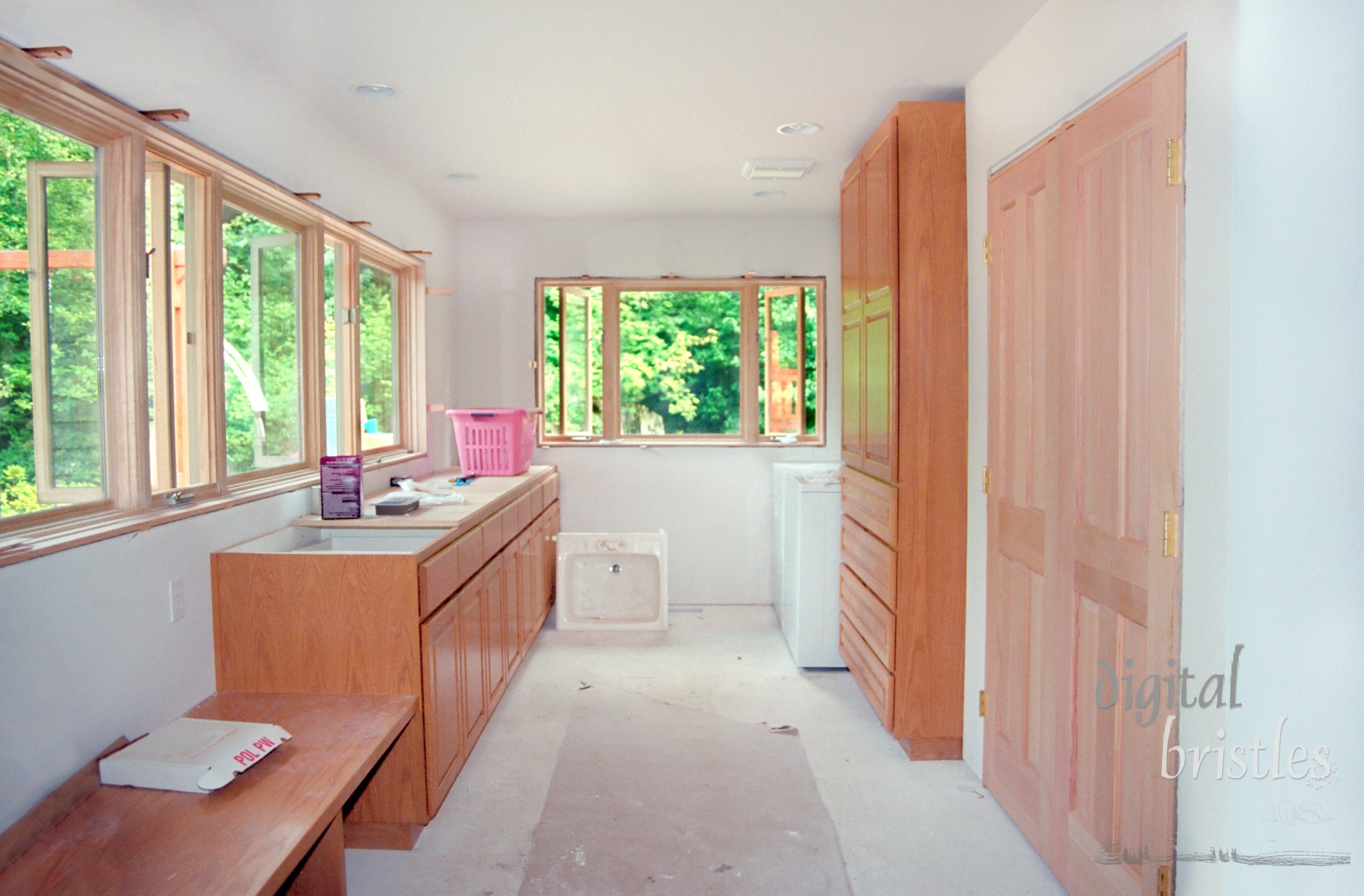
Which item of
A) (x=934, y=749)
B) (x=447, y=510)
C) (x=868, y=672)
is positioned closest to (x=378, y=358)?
(x=447, y=510)

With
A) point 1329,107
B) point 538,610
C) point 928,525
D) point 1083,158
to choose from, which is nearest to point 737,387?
point 538,610

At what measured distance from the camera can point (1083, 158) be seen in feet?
7.02

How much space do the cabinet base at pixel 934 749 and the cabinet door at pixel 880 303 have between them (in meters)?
0.98

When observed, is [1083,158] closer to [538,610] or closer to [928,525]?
[928,525]

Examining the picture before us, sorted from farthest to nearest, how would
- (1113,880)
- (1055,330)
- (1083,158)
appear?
1. (1055,330)
2. (1083,158)
3. (1113,880)

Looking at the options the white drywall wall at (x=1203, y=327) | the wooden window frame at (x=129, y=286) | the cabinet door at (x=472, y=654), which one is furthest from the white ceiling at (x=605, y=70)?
the cabinet door at (x=472, y=654)

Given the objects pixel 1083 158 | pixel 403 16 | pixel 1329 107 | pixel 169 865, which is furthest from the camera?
pixel 403 16

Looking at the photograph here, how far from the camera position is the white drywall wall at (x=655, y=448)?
539 cm

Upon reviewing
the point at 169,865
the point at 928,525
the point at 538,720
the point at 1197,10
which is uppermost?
the point at 1197,10

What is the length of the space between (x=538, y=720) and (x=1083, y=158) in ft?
9.28

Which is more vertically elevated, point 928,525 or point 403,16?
point 403,16

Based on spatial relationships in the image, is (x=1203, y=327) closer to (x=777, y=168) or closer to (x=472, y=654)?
(x=472, y=654)

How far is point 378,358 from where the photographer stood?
14.0 feet

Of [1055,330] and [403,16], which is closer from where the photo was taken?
[1055,330]
